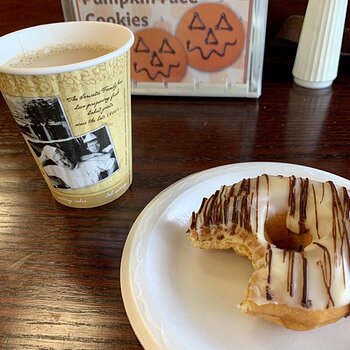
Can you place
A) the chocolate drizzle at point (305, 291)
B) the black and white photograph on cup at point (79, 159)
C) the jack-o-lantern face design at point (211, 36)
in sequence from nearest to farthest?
the chocolate drizzle at point (305, 291) → the black and white photograph on cup at point (79, 159) → the jack-o-lantern face design at point (211, 36)

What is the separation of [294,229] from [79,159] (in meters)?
0.27

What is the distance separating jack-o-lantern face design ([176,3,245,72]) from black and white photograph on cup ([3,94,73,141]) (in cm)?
37

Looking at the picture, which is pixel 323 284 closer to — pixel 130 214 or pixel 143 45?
pixel 130 214

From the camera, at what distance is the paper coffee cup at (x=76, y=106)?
0.46 metres

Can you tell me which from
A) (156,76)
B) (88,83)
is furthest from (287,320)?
(156,76)

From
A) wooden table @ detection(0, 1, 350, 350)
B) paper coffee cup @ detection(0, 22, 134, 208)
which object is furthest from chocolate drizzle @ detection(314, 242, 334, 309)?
paper coffee cup @ detection(0, 22, 134, 208)

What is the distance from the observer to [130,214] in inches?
22.5

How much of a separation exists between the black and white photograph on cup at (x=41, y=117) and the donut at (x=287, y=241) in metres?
0.19

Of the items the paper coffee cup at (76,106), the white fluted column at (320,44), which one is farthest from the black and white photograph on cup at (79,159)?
the white fluted column at (320,44)

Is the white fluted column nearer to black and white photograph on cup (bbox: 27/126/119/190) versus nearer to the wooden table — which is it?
the wooden table

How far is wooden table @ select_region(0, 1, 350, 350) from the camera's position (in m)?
0.44

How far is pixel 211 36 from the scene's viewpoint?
765 mm

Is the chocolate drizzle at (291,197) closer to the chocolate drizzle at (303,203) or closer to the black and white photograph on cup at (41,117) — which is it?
the chocolate drizzle at (303,203)

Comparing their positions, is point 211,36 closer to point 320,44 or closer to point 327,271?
point 320,44
